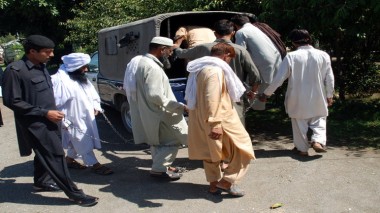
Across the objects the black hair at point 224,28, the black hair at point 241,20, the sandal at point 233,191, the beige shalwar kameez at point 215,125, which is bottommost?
the sandal at point 233,191

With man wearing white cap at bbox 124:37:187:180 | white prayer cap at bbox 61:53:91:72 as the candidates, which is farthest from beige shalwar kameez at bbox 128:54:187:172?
white prayer cap at bbox 61:53:91:72

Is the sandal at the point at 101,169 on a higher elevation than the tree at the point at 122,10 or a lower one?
lower

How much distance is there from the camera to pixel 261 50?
549cm

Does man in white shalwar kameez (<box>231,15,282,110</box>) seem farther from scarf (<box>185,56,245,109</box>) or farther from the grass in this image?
the grass

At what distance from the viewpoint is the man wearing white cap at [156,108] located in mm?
4688

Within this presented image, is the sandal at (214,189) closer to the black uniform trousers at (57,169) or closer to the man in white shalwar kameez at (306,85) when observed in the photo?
the black uniform trousers at (57,169)

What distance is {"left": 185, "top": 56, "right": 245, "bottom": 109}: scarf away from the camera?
4.16 m

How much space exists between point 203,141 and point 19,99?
1.87 metres

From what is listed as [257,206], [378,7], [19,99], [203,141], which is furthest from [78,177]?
[378,7]

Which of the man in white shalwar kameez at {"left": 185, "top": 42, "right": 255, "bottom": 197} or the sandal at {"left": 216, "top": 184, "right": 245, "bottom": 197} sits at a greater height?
the man in white shalwar kameez at {"left": 185, "top": 42, "right": 255, "bottom": 197}

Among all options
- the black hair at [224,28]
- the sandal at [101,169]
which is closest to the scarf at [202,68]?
the black hair at [224,28]

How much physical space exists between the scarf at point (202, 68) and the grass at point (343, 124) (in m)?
2.74

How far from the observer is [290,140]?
6.62 m

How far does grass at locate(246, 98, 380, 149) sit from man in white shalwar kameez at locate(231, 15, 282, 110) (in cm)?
156
